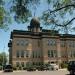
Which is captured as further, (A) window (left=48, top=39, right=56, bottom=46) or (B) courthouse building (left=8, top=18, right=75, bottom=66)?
(A) window (left=48, top=39, right=56, bottom=46)

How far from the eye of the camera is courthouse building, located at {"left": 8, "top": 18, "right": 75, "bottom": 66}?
75.7 m

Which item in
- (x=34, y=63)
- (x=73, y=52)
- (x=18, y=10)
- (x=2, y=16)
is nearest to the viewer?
(x=18, y=10)

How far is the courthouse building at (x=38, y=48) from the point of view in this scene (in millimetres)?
75688

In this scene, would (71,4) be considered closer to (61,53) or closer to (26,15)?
(26,15)

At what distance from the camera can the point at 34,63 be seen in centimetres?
7662

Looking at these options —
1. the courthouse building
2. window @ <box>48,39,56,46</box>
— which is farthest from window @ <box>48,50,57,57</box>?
window @ <box>48,39,56,46</box>

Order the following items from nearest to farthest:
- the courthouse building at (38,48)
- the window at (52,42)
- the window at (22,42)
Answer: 1. the courthouse building at (38,48)
2. the window at (22,42)
3. the window at (52,42)

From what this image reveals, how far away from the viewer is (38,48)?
78.9m

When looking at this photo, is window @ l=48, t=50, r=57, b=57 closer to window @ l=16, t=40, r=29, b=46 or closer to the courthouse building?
the courthouse building

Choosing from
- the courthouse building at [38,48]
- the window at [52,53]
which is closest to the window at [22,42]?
the courthouse building at [38,48]

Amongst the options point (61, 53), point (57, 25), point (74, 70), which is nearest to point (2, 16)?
point (57, 25)

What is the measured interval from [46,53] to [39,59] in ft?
9.74

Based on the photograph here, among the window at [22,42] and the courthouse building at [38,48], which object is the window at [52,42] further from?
the window at [22,42]

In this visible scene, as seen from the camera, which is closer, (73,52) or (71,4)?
(71,4)
